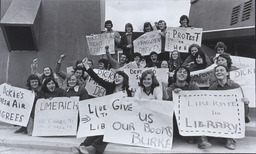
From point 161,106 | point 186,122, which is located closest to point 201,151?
point 186,122

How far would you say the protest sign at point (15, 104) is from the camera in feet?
15.6

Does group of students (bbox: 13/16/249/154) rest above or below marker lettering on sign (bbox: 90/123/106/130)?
above

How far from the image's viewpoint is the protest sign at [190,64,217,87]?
15.0 ft

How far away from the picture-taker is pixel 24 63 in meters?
Result: 8.07

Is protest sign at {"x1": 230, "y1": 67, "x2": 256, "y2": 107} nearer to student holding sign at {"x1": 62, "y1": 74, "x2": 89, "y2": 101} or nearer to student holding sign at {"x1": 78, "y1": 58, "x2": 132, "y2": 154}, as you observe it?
student holding sign at {"x1": 78, "y1": 58, "x2": 132, "y2": 154}

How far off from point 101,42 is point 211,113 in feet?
12.5

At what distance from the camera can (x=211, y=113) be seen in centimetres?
370

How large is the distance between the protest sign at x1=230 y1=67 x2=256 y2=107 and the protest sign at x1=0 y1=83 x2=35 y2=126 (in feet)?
11.8

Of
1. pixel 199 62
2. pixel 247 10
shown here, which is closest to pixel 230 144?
pixel 199 62

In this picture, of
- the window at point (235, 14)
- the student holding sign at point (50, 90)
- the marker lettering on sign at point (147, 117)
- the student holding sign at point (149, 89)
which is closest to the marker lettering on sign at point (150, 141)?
the marker lettering on sign at point (147, 117)

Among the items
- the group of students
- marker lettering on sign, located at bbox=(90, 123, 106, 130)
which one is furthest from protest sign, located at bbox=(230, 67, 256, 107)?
marker lettering on sign, located at bbox=(90, 123, 106, 130)

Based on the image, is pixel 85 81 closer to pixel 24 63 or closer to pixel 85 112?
pixel 85 112

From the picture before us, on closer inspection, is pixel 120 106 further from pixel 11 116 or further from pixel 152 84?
pixel 11 116

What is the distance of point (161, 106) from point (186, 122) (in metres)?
0.41
